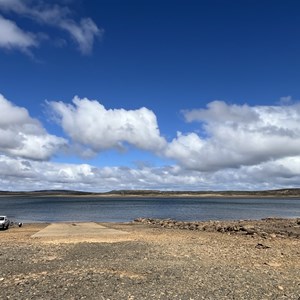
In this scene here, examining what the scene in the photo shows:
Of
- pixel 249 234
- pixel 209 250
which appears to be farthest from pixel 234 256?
pixel 249 234

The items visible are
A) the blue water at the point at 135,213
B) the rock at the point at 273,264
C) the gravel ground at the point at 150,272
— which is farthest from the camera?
the blue water at the point at 135,213

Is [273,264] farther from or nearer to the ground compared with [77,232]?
nearer to the ground

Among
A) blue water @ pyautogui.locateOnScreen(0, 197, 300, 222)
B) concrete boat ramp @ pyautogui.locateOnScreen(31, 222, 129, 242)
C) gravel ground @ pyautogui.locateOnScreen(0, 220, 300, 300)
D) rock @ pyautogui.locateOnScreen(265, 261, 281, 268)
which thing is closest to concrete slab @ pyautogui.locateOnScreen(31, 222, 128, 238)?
concrete boat ramp @ pyautogui.locateOnScreen(31, 222, 129, 242)

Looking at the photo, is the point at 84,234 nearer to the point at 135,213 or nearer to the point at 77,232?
the point at 77,232

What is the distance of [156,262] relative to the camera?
15484 millimetres

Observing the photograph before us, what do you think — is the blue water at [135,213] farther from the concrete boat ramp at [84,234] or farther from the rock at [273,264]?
the rock at [273,264]

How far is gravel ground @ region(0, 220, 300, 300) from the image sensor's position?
35.3 ft

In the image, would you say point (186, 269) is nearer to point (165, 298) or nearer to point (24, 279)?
point (165, 298)

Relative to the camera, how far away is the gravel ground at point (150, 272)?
10.8 m

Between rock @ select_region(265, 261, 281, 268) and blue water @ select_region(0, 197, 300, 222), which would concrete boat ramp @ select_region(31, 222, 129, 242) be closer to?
rock @ select_region(265, 261, 281, 268)

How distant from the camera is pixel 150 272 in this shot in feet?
44.3

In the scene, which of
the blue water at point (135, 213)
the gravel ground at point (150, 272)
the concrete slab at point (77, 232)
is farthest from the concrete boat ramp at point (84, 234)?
the blue water at point (135, 213)

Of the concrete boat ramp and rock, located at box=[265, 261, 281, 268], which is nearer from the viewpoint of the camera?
rock, located at box=[265, 261, 281, 268]

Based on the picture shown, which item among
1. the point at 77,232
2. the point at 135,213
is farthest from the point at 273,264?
the point at 135,213
